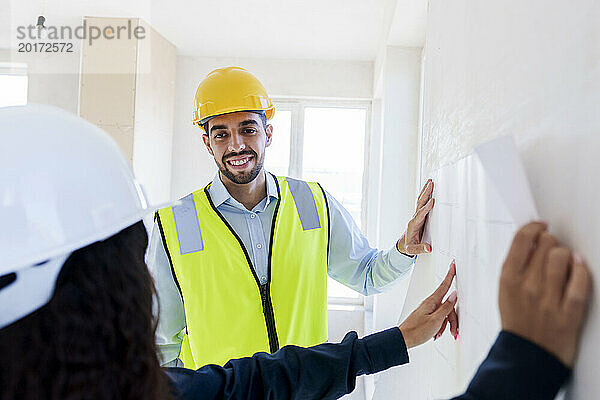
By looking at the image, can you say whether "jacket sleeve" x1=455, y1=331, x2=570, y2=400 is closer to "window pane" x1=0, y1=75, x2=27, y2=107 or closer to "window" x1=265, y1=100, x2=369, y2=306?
"window" x1=265, y1=100, x2=369, y2=306

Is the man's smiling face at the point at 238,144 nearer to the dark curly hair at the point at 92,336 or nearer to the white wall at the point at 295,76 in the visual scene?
the dark curly hair at the point at 92,336

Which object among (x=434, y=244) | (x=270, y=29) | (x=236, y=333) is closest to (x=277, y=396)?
(x=434, y=244)

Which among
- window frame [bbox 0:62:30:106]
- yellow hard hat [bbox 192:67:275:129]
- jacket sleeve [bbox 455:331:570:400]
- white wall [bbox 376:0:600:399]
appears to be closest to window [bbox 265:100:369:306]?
window frame [bbox 0:62:30:106]

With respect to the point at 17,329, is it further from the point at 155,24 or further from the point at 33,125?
the point at 155,24

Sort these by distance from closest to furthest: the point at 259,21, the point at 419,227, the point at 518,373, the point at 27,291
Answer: the point at 518,373 < the point at 27,291 < the point at 419,227 < the point at 259,21

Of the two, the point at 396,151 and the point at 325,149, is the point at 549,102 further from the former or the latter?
the point at 325,149

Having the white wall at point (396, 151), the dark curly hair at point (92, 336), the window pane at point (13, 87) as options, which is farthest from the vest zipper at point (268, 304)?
the window pane at point (13, 87)

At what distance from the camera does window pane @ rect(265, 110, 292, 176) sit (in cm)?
583

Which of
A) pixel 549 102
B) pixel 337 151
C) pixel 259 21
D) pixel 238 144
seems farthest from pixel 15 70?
pixel 549 102

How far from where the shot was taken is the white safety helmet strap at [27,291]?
0.69 m

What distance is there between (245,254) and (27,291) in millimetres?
1271

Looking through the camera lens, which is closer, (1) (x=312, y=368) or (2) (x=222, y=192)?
(1) (x=312, y=368)

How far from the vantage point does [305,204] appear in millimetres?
2119

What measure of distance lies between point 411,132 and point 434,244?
2829mm
